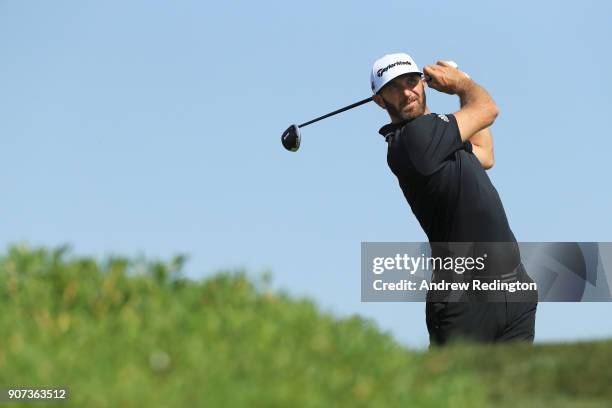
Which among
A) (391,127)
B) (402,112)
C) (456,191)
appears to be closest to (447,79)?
(402,112)

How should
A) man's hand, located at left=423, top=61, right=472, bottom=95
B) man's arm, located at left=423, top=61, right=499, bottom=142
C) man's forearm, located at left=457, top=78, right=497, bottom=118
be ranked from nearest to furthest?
man's arm, located at left=423, top=61, right=499, bottom=142 < man's forearm, located at left=457, top=78, right=497, bottom=118 < man's hand, located at left=423, top=61, right=472, bottom=95

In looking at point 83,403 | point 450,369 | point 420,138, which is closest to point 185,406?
point 83,403

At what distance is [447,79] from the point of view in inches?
401

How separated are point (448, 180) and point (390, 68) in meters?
1.52

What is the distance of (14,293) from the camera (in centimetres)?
743

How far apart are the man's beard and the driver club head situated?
7.01 feet

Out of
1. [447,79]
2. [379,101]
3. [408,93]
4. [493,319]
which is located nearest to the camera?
[493,319]

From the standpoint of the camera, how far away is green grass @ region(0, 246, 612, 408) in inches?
210

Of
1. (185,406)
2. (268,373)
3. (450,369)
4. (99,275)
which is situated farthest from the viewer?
(99,275)

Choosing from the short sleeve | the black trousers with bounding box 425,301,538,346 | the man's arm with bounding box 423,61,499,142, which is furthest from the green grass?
the man's arm with bounding box 423,61,499,142

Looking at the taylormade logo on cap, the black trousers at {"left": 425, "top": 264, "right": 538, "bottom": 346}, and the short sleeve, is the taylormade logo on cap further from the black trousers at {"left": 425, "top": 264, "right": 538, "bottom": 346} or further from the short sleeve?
the black trousers at {"left": 425, "top": 264, "right": 538, "bottom": 346}

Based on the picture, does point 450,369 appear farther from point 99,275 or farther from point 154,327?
point 99,275

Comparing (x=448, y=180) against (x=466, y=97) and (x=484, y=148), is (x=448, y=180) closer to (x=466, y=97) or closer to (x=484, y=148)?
(x=466, y=97)

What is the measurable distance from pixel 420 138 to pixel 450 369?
146 inches
